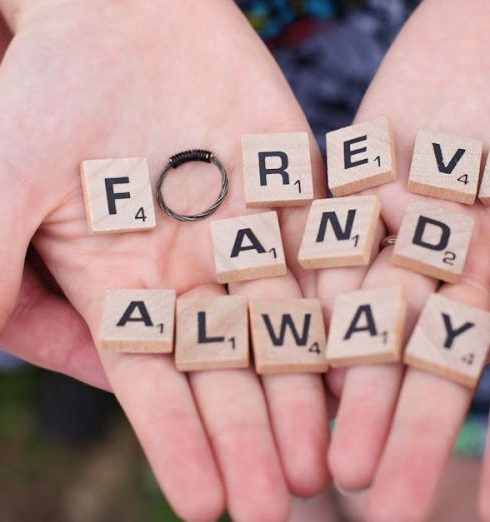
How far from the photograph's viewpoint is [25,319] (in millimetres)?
2197

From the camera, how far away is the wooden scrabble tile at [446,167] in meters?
→ 2.08

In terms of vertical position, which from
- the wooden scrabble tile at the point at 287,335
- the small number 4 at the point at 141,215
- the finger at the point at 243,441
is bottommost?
the finger at the point at 243,441

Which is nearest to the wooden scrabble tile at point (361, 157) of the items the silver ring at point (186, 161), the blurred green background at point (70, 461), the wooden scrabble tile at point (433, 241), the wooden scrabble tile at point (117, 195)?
the wooden scrabble tile at point (433, 241)

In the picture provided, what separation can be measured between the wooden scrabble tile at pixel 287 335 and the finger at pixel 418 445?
0.23m

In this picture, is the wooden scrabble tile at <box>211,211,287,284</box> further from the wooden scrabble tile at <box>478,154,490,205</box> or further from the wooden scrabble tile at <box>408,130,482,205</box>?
the wooden scrabble tile at <box>478,154,490,205</box>

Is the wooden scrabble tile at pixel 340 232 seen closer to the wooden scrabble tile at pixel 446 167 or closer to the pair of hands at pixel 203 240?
the pair of hands at pixel 203 240

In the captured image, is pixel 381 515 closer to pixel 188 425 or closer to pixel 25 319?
pixel 188 425

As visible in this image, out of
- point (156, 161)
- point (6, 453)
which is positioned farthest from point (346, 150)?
point (6, 453)

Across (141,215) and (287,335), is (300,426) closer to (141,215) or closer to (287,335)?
(287,335)

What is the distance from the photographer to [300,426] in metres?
1.68

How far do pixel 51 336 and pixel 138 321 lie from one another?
0.38 m

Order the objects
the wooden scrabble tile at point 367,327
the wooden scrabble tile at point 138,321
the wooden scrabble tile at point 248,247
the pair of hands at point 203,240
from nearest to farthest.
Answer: the pair of hands at point 203,240
the wooden scrabble tile at point 367,327
the wooden scrabble tile at point 138,321
the wooden scrabble tile at point 248,247

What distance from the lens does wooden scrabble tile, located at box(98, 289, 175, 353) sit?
186 cm

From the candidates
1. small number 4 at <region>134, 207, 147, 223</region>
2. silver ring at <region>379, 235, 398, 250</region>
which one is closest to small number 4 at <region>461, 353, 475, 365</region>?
Answer: silver ring at <region>379, 235, 398, 250</region>
